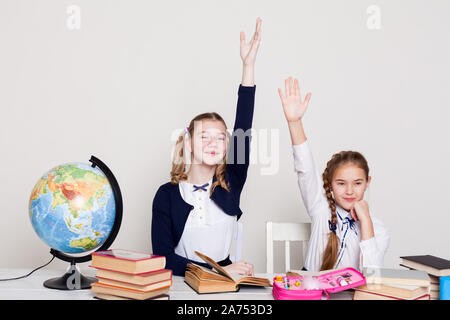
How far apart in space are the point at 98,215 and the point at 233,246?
60.1 inches

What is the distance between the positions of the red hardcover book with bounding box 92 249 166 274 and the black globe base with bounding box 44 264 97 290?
16 cm

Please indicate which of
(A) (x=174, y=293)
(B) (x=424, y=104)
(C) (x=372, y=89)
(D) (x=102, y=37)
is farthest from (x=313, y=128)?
(A) (x=174, y=293)

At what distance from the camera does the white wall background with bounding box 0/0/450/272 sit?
2750mm

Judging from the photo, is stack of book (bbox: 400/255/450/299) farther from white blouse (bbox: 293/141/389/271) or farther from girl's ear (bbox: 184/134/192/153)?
girl's ear (bbox: 184/134/192/153)

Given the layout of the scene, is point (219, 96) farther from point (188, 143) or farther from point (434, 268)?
point (434, 268)

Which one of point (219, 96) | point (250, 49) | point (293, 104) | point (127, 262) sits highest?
→ point (250, 49)

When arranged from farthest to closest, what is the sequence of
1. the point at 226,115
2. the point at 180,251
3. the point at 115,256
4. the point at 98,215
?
1. the point at 226,115
2. the point at 180,251
3. the point at 98,215
4. the point at 115,256

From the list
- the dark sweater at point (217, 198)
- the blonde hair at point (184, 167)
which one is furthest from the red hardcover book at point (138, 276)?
the blonde hair at point (184, 167)

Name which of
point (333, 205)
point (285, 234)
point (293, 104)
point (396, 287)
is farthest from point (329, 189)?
point (396, 287)

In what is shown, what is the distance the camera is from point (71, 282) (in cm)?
139

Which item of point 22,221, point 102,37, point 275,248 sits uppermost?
point 102,37

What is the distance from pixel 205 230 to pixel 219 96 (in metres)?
1.12

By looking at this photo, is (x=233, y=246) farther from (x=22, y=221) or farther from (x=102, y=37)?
(x=102, y=37)

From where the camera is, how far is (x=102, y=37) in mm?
2762
